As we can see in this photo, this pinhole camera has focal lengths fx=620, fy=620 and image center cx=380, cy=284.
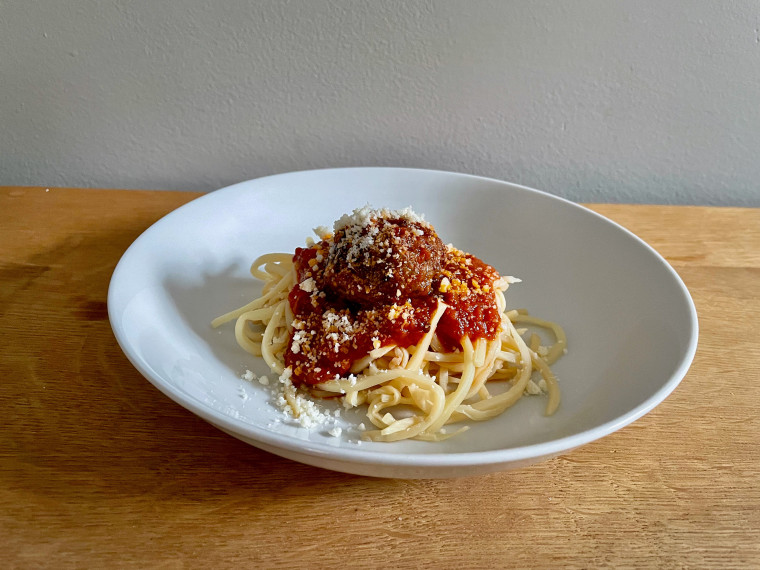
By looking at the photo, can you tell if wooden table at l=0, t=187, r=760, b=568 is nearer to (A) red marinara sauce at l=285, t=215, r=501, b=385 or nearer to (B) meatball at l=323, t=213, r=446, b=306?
Answer: (A) red marinara sauce at l=285, t=215, r=501, b=385

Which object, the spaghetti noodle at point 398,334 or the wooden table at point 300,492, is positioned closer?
the wooden table at point 300,492

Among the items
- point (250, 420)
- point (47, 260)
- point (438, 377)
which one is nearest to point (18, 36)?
point (47, 260)

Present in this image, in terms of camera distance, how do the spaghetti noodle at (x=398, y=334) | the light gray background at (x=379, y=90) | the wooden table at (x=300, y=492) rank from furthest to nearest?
the light gray background at (x=379, y=90) → the spaghetti noodle at (x=398, y=334) → the wooden table at (x=300, y=492)

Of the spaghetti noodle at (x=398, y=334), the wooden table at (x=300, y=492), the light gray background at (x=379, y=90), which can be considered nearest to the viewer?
the wooden table at (x=300, y=492)

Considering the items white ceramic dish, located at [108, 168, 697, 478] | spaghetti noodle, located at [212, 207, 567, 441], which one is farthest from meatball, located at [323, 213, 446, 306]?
white ceramic dish, located at [108, 168, 697, 478]

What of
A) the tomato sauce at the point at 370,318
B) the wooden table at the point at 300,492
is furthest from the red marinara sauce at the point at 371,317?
the wooden table at the point at 300,492

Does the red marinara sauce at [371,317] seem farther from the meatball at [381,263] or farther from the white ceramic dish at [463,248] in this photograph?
the white ceramic dish at [463,248]
